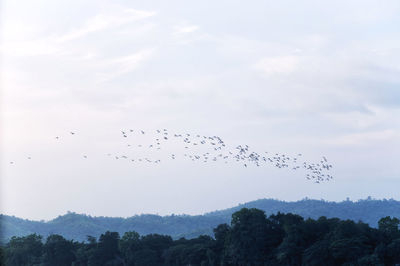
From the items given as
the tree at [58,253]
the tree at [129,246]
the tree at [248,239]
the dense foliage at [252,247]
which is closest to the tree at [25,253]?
the dense foliage at [252,247]

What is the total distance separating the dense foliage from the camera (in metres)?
101

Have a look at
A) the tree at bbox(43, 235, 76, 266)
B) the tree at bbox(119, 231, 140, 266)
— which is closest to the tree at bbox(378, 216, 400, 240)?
the tree at bbox(119, 231, 140, 266)

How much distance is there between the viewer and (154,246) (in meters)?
137

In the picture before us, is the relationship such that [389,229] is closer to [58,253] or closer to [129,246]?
[129,246]

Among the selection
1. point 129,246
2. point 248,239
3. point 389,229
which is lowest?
point 129,246

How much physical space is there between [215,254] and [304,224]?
18526mm

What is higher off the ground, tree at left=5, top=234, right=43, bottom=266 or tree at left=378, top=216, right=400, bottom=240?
tree at left=378, top=216, right=400, bottom=240

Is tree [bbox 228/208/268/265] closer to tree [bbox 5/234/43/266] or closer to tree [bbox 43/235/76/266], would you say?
tree [bbox 43/235/76/266]

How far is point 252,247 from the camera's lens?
11275 cm

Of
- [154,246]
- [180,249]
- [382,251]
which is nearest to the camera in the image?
[382,251]

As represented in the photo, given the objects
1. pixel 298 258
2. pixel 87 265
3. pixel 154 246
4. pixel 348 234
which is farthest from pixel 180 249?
pixel 348 234

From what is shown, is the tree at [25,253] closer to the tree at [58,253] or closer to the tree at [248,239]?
the tree at [58,253]

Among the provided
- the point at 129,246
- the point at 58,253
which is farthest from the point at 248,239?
the point at 58,253

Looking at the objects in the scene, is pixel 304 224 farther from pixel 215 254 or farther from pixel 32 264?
pixel 32 264
